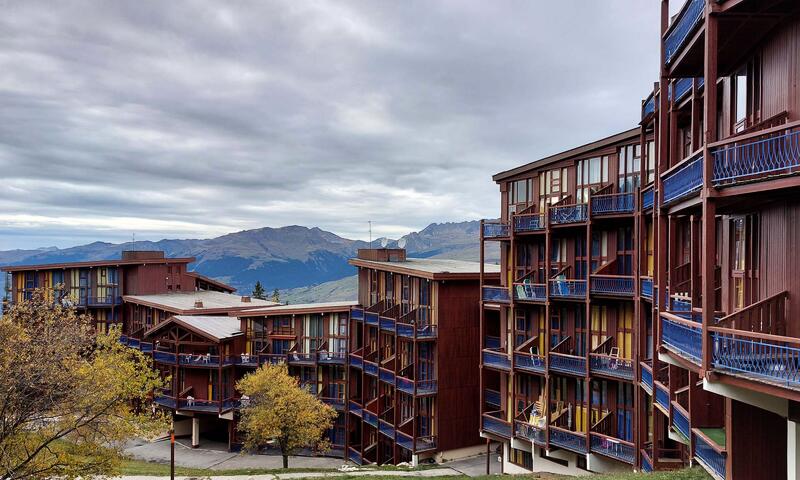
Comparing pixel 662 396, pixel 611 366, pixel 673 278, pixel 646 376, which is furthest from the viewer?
pixel 611 366

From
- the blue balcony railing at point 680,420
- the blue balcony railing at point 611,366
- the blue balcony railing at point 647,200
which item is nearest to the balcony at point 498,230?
the blue balcony railing at point 611,366

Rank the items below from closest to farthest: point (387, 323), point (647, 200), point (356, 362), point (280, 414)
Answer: point (647, 200) < point (280, 414) < point (387, 323) < point (356, 362)

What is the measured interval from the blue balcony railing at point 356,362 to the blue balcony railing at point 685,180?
33.8 metres

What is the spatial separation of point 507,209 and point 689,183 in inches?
964

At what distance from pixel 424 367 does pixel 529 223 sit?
13.4 meters

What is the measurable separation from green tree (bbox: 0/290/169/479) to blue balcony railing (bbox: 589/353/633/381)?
811 inches

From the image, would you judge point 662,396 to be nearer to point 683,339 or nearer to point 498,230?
point 683,339

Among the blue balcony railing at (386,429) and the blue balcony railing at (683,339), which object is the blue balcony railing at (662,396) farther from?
the blue balcony railing at (386,429)

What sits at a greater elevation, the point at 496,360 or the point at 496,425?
the point at 496,360

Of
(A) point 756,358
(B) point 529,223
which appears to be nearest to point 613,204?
(B) point 529,223

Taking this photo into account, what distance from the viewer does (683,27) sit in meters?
12.8

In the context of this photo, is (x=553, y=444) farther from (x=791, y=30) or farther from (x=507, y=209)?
(x=791, y=30)

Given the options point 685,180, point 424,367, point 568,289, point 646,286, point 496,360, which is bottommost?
point 424,367

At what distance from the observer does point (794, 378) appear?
28.4ft
